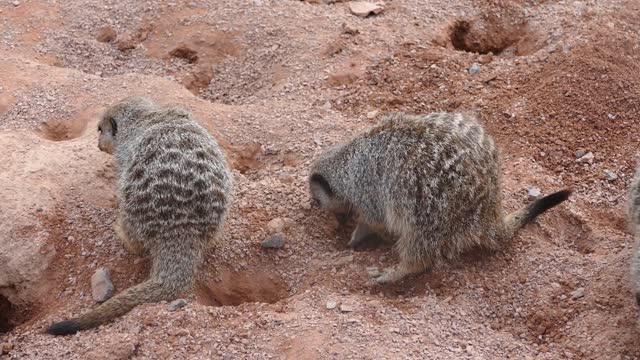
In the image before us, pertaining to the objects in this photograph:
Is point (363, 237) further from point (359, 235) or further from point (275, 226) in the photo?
point (275, 226)

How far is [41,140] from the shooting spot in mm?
4367

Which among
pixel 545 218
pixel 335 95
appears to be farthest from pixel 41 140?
pixel 545 218

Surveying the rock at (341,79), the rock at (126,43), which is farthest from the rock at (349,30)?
the rock at (126,43)

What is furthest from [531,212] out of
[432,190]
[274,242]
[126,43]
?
[126,43]

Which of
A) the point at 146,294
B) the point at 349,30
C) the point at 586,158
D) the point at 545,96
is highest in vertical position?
the point at 349,30

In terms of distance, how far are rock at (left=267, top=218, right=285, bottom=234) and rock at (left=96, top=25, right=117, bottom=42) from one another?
7.89 feet

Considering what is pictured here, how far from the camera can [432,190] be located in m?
3.34

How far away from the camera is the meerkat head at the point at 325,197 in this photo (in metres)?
3.80

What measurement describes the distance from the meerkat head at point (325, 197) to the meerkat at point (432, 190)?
149 millimetres

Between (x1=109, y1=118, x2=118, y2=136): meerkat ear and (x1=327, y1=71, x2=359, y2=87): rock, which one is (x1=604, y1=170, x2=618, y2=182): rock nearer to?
(x1=327, y1=71, x2=359, y2=87): rock

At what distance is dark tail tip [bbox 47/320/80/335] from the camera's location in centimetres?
329

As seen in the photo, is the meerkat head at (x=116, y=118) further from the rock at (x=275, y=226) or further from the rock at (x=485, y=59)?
the rock at (x=485, y=59)

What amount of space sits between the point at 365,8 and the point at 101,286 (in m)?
2.87

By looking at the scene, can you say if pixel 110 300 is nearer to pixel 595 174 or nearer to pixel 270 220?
pixel 270 220
